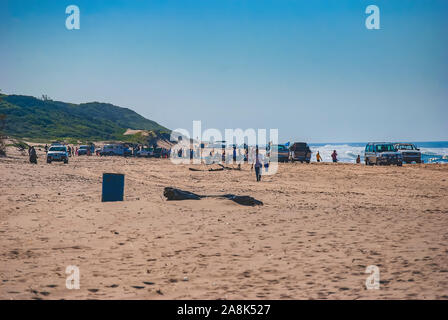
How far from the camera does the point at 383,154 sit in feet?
121

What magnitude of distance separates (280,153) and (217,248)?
1553 inches

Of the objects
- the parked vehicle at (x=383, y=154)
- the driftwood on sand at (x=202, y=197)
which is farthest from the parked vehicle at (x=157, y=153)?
the driftwood on sand at (x=202, y=197)

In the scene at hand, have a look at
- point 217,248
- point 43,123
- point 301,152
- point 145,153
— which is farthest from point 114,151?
point 43,123

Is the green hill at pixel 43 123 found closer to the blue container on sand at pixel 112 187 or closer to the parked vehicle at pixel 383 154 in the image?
the parked vehicle at pixel 383 154

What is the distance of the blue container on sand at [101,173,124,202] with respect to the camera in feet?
43.7

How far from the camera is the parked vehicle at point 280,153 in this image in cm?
4678

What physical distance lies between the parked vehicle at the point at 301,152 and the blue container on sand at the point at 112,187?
33856 millimetres

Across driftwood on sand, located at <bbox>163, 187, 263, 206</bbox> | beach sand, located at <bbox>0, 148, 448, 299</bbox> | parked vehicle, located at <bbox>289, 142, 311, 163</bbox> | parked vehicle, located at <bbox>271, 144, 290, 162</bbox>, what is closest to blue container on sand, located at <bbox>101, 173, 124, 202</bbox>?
beach sand, located at <bbox>0, 148, 448, 299</bbox>

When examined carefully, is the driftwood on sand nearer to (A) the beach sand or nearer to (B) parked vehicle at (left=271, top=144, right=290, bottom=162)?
(A) the beach sand

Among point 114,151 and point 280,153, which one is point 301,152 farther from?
point 114,151

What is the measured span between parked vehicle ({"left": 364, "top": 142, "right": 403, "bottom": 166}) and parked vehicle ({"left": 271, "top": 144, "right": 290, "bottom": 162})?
9433 mm

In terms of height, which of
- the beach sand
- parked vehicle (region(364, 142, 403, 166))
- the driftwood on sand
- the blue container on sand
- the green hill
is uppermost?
the green hill
